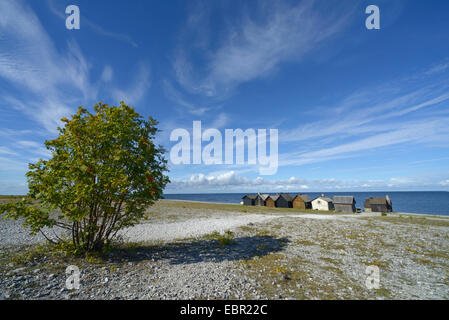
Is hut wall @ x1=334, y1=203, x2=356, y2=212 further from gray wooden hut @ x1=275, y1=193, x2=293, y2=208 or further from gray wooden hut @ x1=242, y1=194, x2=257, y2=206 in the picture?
gray wooden hut @ x1=242, y1=194, x2=257, y2=206

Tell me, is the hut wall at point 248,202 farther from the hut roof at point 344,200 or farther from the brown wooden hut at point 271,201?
the hut roof at point 344,200

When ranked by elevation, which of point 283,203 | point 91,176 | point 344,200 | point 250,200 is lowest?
point 250,200

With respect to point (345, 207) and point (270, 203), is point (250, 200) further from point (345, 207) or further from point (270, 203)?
point (345, 207)

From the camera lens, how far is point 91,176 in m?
10.3

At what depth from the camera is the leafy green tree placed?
9.68m

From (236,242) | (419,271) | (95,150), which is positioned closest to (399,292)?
(419,271)

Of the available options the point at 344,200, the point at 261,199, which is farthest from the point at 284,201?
the point at 344,200

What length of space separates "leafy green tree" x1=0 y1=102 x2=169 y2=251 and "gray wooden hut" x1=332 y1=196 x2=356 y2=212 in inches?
2730

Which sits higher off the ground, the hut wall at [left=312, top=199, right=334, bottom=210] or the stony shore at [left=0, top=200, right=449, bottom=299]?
the stony shore at [left=0, top=200, right=449, bottom=299]

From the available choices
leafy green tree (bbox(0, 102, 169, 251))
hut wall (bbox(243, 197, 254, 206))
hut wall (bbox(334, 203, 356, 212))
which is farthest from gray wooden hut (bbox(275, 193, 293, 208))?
leafy green tree (bbox(0, 102, 169, 251))

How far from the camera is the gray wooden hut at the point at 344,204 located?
61.1 metres

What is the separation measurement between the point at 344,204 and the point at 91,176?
73618 millimetres
